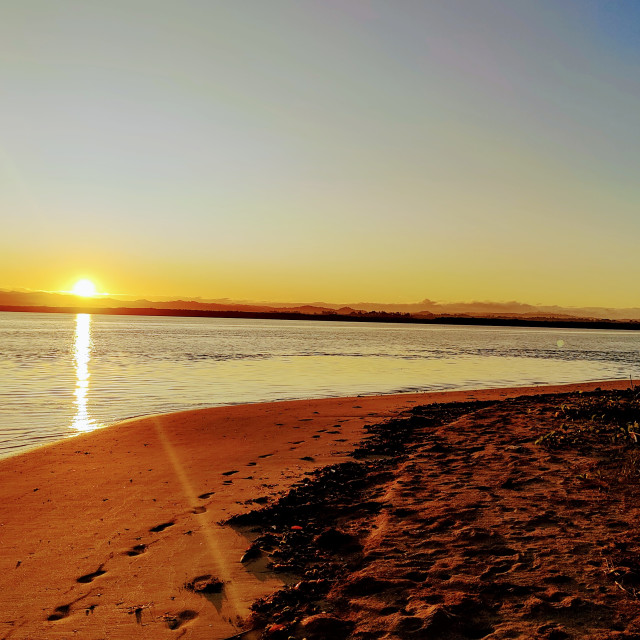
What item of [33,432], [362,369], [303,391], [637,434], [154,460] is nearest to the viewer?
[637,434]

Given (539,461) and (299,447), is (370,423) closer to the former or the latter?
(299,447)

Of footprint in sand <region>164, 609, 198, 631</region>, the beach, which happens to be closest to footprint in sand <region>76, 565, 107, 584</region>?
the beach

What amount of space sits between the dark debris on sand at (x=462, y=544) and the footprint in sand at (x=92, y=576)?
1.45 meters

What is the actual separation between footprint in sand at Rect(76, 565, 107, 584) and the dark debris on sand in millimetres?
1446

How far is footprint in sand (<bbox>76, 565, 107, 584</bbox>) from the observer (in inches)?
208

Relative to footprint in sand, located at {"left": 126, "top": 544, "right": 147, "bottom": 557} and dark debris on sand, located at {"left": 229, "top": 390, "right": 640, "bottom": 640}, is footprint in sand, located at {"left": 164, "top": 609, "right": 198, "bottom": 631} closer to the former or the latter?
dark debris on sand, located at {"left": 229, "top": 390, "right": 640, "bottom": 640}

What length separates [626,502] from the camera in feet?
22.2

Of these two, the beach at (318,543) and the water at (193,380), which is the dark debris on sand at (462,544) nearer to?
the beach at (318,543)

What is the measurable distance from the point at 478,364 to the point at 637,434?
28.1 metres

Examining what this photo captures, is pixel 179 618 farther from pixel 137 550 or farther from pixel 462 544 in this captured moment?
pixel 462 544

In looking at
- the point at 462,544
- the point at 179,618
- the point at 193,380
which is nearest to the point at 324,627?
the point at 179,618

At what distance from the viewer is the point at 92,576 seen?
537 cm

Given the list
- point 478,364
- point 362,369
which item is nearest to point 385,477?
point 362,369

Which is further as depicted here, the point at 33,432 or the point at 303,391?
the point at 303,391
